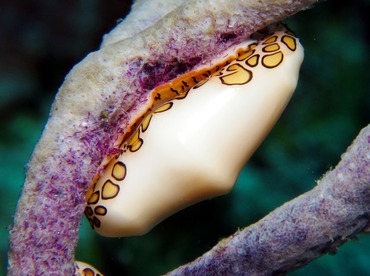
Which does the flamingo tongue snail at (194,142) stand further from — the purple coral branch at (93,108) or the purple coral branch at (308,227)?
the purple coral branch at (308,227)

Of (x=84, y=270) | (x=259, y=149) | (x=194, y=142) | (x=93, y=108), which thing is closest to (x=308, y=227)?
(x=194, y=142)

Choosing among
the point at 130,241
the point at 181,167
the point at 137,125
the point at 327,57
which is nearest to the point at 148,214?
the point at 181,167

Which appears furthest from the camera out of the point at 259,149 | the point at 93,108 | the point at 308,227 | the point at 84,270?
the point at 259,149

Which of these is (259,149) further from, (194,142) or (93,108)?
(93,108)

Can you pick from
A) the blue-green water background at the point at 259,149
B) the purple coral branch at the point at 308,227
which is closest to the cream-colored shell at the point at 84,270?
the blue-green water background at the point at 259,149

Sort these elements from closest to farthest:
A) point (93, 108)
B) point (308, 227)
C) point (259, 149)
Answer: point (308, 227) < point (93, 108) < point (259, 149)

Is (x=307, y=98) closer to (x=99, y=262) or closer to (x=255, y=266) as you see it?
(x=255, y=266)
